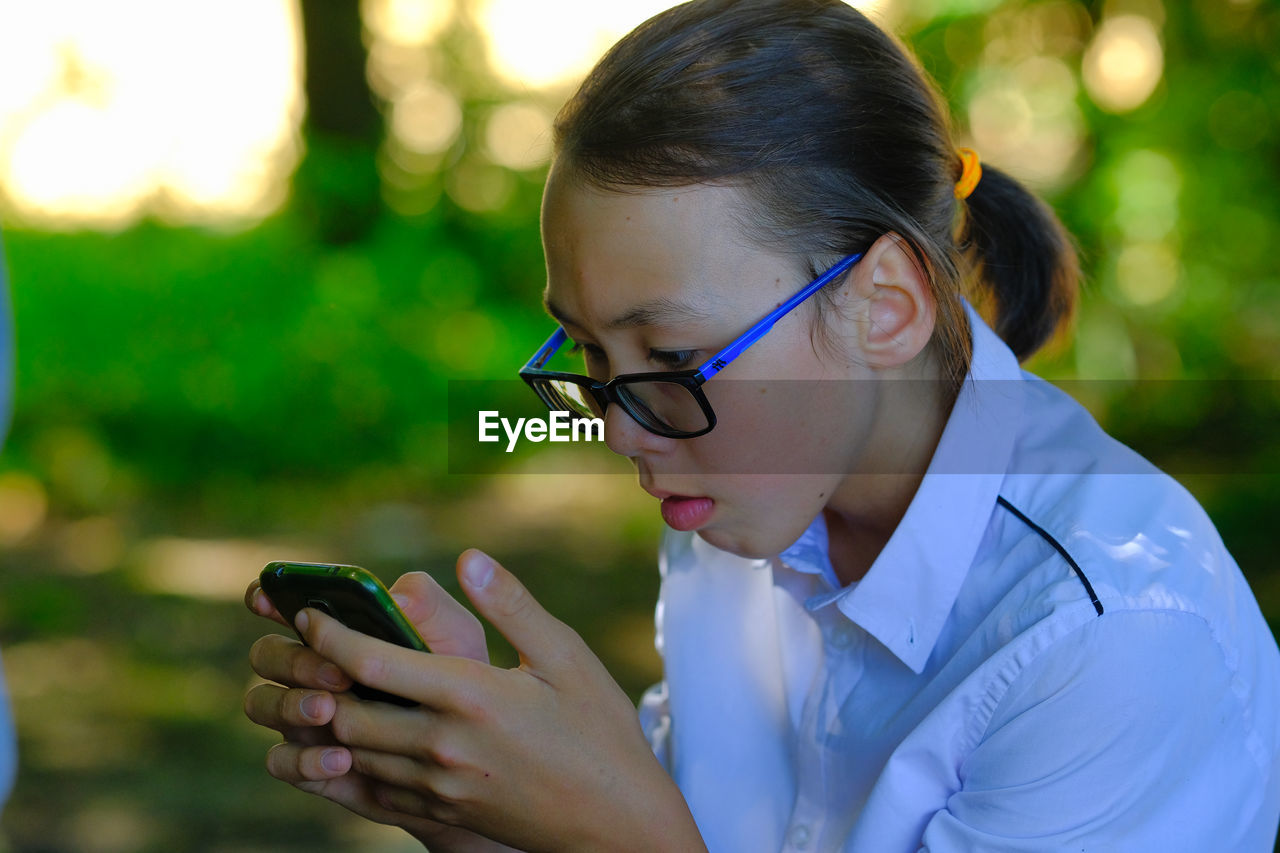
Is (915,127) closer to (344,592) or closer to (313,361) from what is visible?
(344,592)

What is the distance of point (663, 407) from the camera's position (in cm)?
159

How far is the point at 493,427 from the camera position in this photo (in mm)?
6242

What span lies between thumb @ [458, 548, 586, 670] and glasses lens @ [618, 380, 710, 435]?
1.02 feet

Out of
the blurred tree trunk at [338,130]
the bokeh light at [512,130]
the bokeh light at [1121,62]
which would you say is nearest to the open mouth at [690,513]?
the bokeh light at [1121,62]

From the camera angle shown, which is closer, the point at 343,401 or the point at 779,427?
the point at 779,427

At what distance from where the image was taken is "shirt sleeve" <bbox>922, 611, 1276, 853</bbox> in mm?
1323

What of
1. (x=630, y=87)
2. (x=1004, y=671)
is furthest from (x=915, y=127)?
(x=1004, y=671)

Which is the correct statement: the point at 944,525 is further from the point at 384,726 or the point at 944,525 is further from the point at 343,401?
the point at 343,401

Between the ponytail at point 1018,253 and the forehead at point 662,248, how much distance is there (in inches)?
19.9

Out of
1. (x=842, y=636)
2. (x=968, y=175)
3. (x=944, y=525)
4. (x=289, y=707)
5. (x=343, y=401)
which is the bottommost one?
(x=343, y=401)

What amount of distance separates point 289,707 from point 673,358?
2.02 feet

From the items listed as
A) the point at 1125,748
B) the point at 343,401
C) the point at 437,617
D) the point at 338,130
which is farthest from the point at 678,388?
the point at 338,130

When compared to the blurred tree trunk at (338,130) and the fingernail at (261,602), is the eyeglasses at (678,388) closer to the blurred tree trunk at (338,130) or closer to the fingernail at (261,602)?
the fingernail at (261,602)

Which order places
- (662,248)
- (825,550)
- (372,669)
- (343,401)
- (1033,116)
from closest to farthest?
(372,669) → (662,248) → (825,550) → (1033,116) → (343,401)
